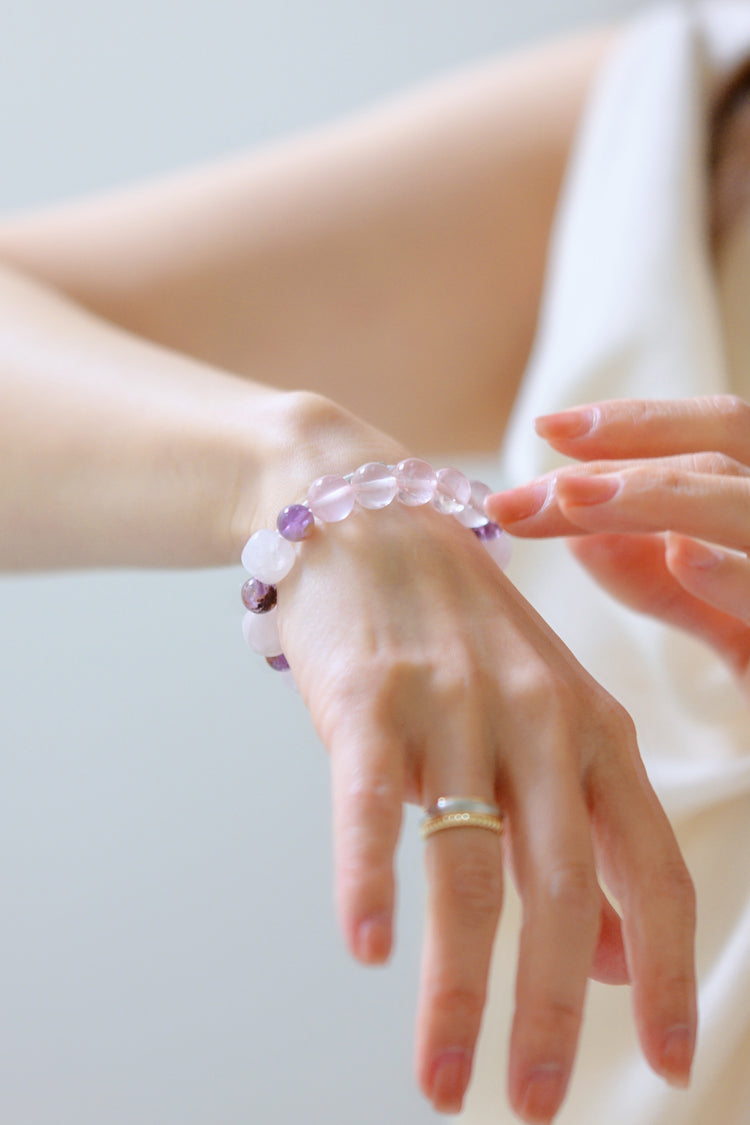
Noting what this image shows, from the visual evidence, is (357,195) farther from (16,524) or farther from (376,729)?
(376,729)

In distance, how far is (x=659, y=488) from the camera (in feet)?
1.52

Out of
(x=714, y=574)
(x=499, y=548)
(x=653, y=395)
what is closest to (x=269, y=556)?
(x=499, y=548)

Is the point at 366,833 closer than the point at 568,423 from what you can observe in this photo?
Yes

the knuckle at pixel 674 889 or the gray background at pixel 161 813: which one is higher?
the gray background at pixel 161 813

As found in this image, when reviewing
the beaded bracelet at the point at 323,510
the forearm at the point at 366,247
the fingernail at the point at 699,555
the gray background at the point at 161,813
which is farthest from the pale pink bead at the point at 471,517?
the gray background at the point at 161,813

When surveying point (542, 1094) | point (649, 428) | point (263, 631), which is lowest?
point (542, 1094)

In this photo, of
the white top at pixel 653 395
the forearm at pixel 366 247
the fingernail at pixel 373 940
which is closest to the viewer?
the fingernail at pixel 373 940

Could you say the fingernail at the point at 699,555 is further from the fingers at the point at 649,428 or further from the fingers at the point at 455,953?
the fingers at the point at 455,953

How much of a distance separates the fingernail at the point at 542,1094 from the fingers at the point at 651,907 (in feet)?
0.15

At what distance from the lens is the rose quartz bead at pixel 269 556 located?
1.47ft

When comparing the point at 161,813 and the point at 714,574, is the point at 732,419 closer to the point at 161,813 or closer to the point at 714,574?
the point at 714,574

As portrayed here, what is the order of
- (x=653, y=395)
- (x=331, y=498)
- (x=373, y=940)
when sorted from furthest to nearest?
(x=653, y=395) → (x=331, y=498) → (x=373, y=940)

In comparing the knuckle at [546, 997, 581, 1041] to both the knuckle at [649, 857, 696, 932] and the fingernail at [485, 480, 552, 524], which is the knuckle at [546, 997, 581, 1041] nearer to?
the knuckle at [649, 857, 696, 932]

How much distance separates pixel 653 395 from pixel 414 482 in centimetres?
40
